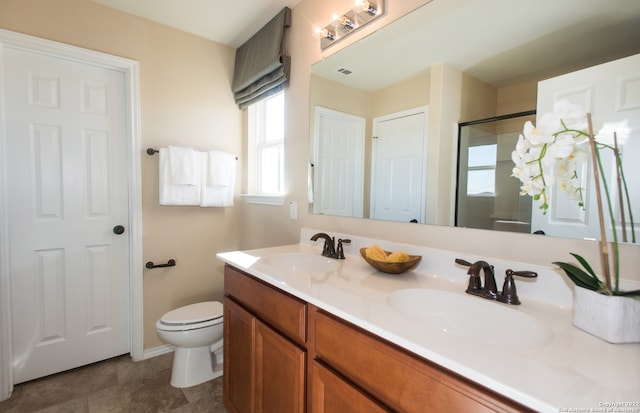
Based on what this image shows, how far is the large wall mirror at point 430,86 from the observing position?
2.92 ft

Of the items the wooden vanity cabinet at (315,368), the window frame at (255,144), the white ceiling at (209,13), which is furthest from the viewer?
the window frame at (255,144)

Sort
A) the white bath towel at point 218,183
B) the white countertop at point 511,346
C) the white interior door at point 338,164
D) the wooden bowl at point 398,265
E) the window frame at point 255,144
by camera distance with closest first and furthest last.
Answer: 1. the white countertop at point 511,346
2. the wooden bowl at point 398,265
3. the white interior door at point 338,164
4. the white bath towel at point 218,183
5. the window frame at point 255,144

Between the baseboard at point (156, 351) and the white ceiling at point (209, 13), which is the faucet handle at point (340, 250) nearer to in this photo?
the white ceiling at point (209, 13)

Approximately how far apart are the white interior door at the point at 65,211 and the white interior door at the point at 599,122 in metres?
2.44

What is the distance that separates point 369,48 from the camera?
145cm

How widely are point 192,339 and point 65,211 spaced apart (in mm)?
1196

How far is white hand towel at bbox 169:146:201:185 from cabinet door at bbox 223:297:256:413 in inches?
41.9

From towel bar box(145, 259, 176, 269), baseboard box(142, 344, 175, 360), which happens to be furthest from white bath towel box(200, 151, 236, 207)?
baseboard box(142, 344, 175, 360)

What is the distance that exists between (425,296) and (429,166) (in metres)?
0.54

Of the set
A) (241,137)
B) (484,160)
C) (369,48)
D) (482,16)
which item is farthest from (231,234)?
(482,16)

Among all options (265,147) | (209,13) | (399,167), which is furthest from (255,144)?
(399,167)

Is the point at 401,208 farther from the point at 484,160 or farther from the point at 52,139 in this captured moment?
the point at 52,139

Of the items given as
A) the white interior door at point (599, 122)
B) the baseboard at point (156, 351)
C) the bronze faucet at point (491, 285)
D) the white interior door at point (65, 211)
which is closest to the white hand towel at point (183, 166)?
the white interior door at point (65, 211)

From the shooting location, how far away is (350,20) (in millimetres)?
1493
